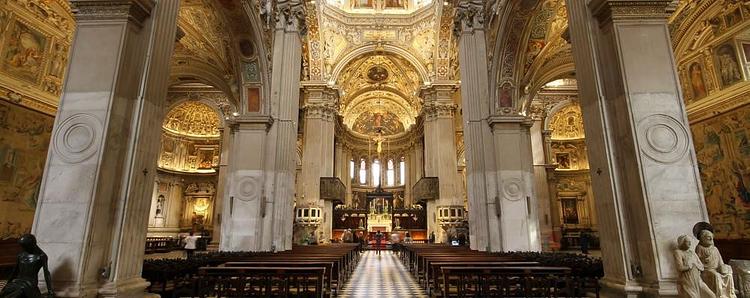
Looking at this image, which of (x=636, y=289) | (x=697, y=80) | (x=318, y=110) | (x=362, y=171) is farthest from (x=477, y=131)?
(x=362, y=171)

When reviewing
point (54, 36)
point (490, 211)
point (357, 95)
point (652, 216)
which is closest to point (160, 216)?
point (54, 36)

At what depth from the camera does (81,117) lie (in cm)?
481

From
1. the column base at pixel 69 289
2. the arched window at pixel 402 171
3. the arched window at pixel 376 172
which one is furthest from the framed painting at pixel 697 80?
the arched window at pixel 376 172

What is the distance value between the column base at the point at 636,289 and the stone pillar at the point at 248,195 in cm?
903

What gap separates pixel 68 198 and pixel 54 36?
36.1 ft

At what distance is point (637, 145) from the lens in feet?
15.2

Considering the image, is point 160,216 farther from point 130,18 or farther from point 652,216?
point 652,216

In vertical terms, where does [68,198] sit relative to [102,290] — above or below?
above

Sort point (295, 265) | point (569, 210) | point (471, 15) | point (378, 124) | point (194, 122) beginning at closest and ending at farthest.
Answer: point (295, 265)
point (471, 15)
point (569, 210)
point (194, 122)
point (378, 124)

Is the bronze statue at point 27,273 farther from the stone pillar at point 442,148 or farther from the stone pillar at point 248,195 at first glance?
the stone pillar at point 442,148

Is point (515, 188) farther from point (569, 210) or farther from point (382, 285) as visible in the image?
point (569, 210)

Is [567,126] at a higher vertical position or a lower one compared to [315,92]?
lower

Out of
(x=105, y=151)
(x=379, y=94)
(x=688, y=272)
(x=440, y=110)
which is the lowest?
(x=688, y=272)

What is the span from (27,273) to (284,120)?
29.9 feet
